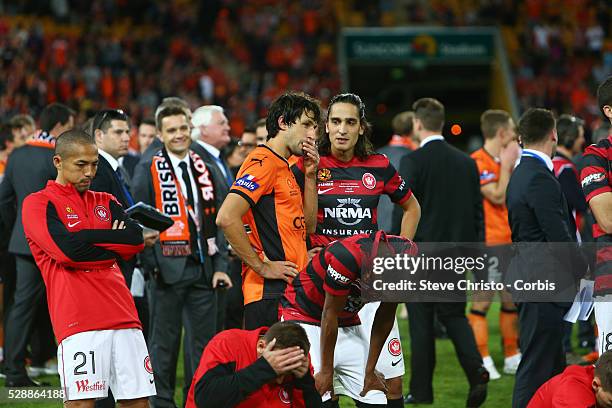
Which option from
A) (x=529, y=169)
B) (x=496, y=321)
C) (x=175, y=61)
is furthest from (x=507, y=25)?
(x=529, y=169)

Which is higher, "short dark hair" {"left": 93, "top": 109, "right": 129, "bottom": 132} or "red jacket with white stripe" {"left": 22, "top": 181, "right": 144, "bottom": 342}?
"short dark hair" {"left": 93, "top": 109, "right": 129, "bottom": 132}

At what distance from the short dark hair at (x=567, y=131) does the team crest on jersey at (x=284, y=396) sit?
4667 millimetres

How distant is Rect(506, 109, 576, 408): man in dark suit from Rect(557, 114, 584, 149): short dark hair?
2.21 metres

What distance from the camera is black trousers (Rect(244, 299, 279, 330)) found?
5578 millimetres

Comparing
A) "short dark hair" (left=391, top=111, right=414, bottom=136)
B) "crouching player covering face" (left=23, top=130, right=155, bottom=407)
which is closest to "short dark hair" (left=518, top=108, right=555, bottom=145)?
"crouching player covering face" (left=23, top=130, right=155, bottom=407)

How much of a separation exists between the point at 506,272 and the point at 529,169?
2.49 ft

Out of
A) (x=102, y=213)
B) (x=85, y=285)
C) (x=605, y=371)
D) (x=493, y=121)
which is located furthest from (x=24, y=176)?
(x=605, y=371)

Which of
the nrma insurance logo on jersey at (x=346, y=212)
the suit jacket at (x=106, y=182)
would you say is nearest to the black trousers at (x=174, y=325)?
the suit jacket at (x=106, y=182)

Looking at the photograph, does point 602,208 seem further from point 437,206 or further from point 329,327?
point 437,206

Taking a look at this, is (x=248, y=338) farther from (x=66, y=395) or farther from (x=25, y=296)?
(x=25, y=296)

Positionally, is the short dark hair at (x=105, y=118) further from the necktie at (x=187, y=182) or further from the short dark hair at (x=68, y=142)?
the short dark hair at (x=68, y=142)

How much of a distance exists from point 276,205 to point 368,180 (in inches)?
23.0

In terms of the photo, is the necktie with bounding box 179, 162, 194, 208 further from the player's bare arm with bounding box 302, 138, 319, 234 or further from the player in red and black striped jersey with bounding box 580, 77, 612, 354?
the player in red and black striped jersey with bounding box 580, 77, 612, 354

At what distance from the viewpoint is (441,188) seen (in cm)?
773
